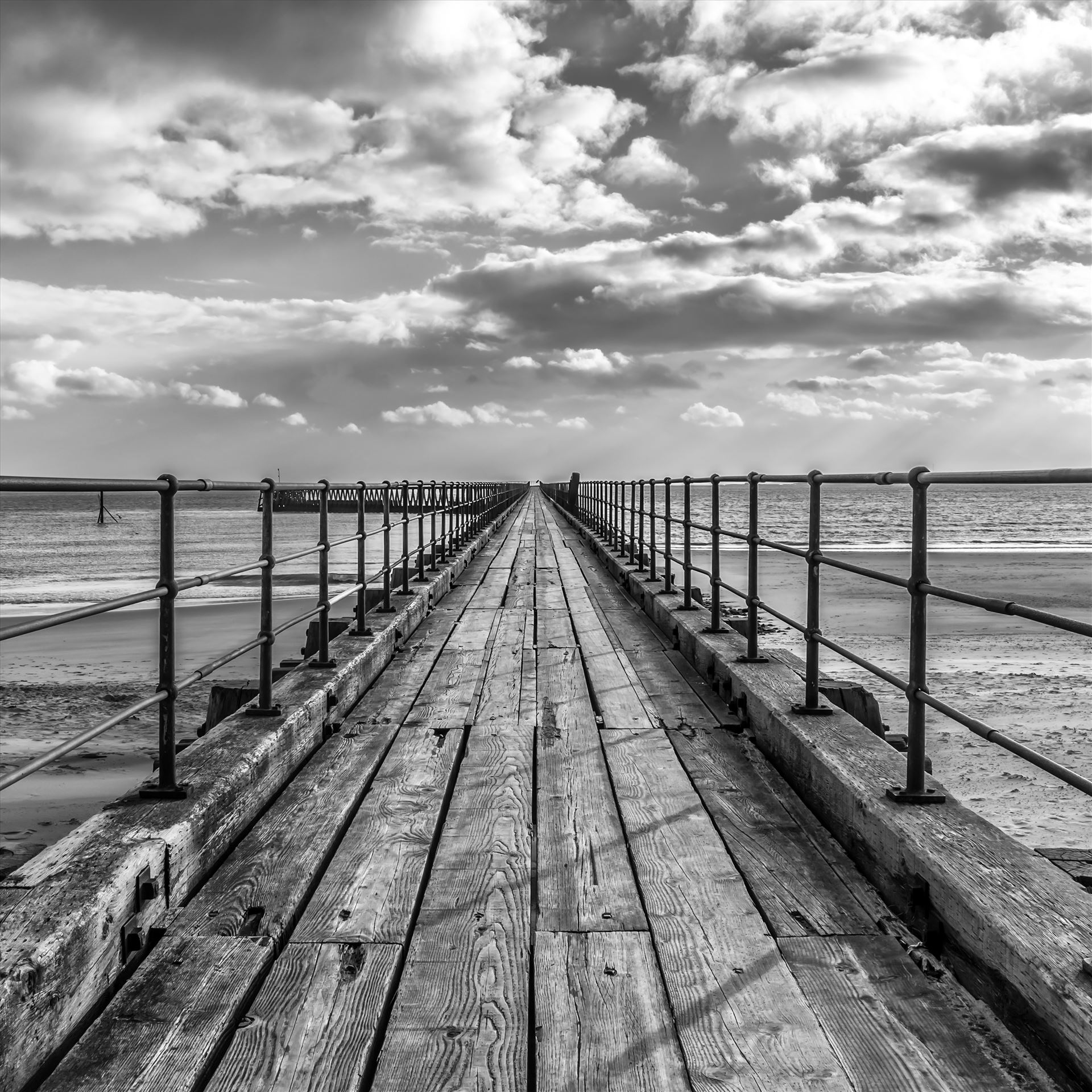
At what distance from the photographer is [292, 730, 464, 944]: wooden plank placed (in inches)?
95.8

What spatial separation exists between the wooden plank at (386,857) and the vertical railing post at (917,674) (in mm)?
1490

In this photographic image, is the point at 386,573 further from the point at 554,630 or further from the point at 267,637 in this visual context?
the point at 267,637

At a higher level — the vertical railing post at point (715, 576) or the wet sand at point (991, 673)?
the vertical railing post at point (715, 576)

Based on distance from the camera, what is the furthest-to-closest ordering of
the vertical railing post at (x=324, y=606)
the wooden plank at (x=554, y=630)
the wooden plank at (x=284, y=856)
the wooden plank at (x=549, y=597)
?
the wooden plank at (x=549, y=597)
the wooden plank at (x=554, y=630)
the vertical railing post at (x=324, y=606)
the wooden plank at (x=284, y=856)

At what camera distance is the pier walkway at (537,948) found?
188 centimetres

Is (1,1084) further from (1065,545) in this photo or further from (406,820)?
(1065,545)

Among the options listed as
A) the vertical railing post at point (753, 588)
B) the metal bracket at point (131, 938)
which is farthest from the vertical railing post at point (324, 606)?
the metal bracket at point (131, 938)

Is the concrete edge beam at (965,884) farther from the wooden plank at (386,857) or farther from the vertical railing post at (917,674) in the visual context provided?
the wooden plank at (386,857)

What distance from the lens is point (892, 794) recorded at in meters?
2.90

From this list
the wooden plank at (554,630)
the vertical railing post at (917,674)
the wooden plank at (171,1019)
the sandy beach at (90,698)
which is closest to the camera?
the wooden plank at (171,1019)

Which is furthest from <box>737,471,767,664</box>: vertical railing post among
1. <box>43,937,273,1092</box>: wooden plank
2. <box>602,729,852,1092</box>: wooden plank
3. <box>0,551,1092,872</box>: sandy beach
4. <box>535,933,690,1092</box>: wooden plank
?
<box>43,937,273,1092</box>: wooden plank

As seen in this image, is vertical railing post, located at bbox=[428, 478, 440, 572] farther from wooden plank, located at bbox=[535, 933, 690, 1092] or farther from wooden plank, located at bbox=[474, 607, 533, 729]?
wooden plank, located at bbox=[535, 933, 690, 1092]

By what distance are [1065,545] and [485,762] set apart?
1325 inches

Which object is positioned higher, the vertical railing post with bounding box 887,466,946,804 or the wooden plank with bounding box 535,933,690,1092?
the vertical railing post with bounding box 887,466,946,804
